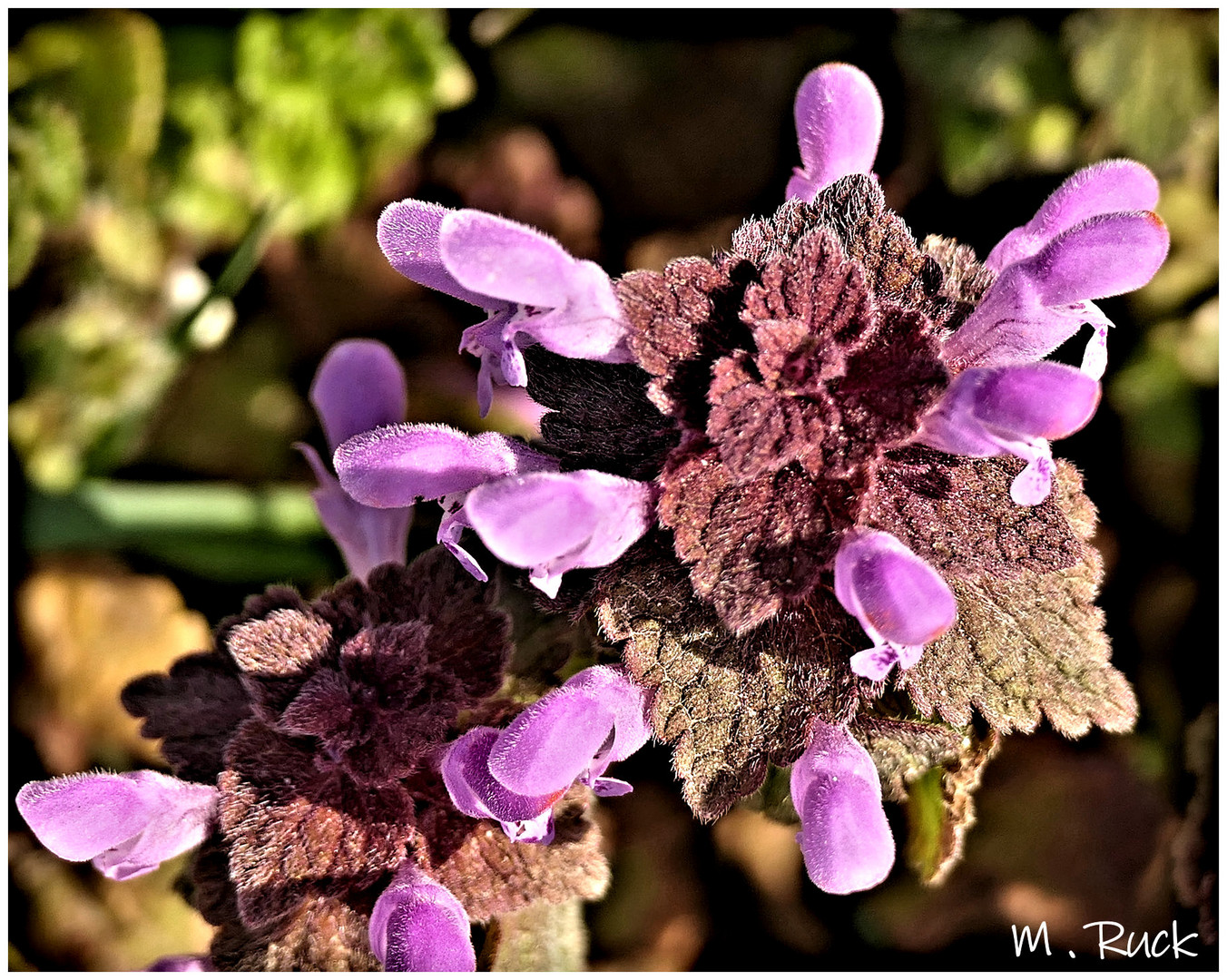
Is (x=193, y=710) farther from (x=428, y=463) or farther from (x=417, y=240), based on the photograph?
(x=417, y=240)

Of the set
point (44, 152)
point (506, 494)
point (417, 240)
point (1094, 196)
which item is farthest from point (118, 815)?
point (44, 152)

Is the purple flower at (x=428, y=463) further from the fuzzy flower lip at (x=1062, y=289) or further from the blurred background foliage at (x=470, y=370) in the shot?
the blurred background foliage at (x=470, y=370)

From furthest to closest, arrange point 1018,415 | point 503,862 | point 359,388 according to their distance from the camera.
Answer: point 359,388, point 503,862, point 1018,415

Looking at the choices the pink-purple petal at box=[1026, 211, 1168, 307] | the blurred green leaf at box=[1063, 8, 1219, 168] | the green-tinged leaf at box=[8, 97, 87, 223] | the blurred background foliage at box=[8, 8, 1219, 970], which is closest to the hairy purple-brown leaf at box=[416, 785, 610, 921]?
the pink-purple petal at box=[1026, 211, 1168, 307]

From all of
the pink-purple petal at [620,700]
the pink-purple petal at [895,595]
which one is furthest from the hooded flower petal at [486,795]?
the pink-purple petal at [895,595]

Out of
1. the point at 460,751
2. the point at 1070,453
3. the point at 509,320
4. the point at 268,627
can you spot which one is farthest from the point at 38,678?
the point at 1070,453

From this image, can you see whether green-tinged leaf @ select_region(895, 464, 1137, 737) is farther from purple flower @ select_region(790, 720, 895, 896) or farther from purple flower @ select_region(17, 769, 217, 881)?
purple flower @ select_region(17, 769, 217, 881)

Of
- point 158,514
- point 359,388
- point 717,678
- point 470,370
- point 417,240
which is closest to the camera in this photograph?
point 717,678
